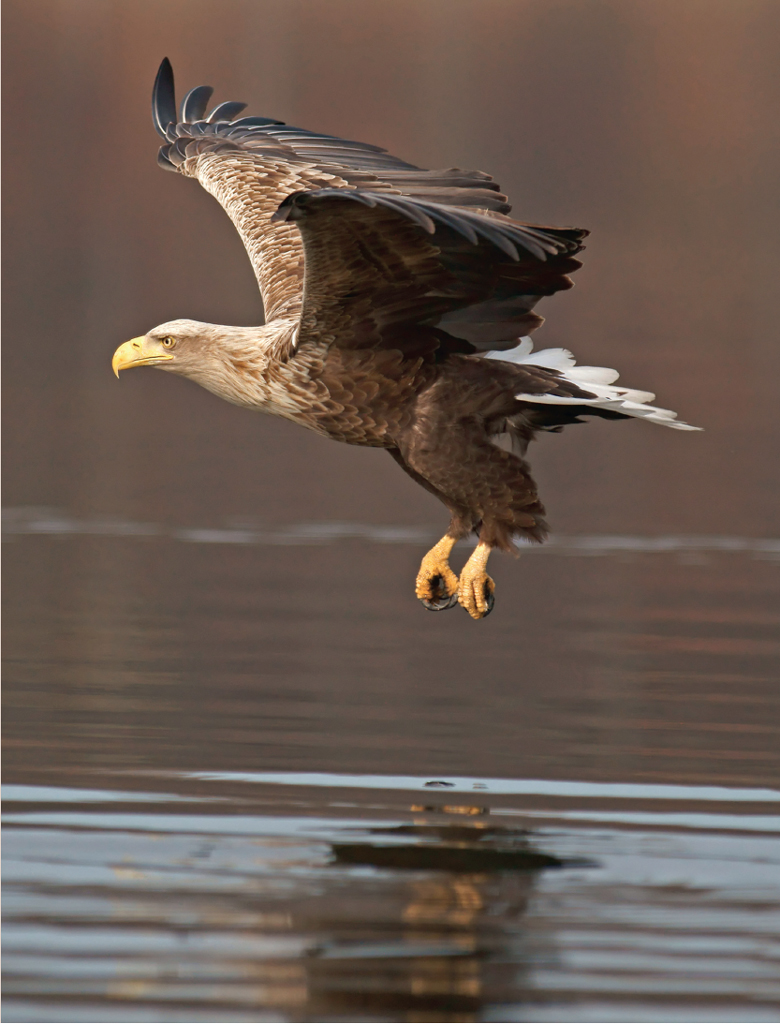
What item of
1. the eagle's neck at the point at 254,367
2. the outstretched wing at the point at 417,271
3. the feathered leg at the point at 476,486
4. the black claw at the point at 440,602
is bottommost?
the black claw at the point at 440,602

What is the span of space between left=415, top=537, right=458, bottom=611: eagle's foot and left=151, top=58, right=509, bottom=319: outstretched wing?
41.5 inches

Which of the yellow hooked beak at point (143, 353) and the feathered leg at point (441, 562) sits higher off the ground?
the yellow hooked beak at point (143, 353)

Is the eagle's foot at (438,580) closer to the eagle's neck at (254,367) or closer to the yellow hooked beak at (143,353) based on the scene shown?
the eagle's neck at (254,367)

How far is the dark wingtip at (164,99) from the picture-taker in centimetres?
903

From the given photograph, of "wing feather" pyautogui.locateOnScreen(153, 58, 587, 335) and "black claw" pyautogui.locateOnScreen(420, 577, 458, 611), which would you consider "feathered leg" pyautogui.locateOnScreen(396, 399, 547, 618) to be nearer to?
"black claw" pyautogui.locateOnScreen(420, 577, 458, 611)

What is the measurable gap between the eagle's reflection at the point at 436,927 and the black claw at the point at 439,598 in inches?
67.3

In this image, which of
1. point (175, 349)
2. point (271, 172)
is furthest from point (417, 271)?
point (271, 172)

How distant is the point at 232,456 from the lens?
718 inches

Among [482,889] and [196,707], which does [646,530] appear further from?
[482,889]

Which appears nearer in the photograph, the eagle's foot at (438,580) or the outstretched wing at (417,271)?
the outstretched wing at (417,271)

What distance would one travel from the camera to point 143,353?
6902mm

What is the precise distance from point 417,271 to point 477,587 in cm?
124

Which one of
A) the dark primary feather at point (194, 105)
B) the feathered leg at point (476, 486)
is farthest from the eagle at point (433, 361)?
the dark primary feather at point (194, 105)

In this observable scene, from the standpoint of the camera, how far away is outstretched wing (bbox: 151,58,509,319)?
697 cm
